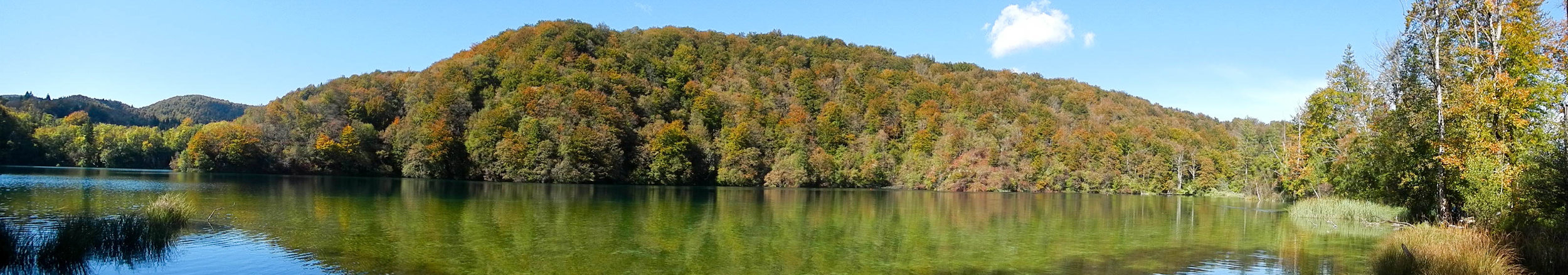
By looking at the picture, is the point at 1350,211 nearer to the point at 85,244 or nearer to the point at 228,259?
the point at 228,259

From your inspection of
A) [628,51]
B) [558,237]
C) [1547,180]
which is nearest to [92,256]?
[558,237]

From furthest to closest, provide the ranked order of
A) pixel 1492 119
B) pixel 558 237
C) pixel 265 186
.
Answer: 1. pixel 265 186
2. pixel 1492 119
3. pixel 558 237

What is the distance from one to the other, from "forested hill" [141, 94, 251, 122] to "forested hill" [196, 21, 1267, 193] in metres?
64.2

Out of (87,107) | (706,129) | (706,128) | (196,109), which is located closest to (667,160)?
(706,129)

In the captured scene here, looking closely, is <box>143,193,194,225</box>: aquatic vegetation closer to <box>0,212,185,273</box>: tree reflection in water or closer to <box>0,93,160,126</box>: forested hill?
<box>0,212,185,273</box>: tree reflection in water

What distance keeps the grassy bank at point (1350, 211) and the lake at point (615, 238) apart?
184 cm

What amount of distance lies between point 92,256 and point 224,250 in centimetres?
188

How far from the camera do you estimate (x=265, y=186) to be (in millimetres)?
40312

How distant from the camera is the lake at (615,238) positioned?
45.3 feet

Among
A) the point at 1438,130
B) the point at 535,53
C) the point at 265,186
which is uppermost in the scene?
the point at 535,53

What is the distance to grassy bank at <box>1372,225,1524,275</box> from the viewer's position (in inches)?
460

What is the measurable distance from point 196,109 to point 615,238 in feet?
539

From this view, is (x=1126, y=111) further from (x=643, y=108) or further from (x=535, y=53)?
(x=535, y=53)

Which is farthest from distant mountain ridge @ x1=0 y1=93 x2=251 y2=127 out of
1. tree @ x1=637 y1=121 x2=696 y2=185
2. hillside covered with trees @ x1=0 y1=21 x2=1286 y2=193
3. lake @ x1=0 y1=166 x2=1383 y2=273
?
lake @ x1=0 y1=166 x2=1383 y2=273
